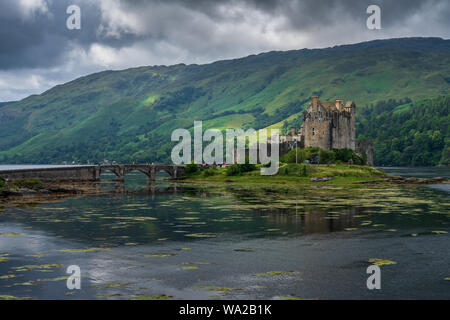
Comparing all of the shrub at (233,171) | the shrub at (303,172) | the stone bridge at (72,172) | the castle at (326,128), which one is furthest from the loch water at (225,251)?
the castle at (326,128)

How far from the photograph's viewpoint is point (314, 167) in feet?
440

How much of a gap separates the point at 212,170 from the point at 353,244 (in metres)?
113

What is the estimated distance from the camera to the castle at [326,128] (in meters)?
149

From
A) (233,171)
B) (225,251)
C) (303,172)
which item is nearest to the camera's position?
(225,251)

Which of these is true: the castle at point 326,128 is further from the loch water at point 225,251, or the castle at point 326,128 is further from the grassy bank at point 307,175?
the loch water at point 225,251

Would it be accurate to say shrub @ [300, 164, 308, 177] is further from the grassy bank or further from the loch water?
the loch water

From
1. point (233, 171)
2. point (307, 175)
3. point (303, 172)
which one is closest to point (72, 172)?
point (233, 171)

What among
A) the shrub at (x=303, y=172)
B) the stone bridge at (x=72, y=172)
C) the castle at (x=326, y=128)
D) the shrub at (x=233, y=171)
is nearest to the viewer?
the stone bridge at (x=72, y=172)

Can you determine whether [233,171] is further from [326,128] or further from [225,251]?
[225,251]

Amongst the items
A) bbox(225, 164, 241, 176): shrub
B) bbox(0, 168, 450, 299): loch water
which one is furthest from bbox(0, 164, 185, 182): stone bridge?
bbox(0, 168, 450, 299): loch water

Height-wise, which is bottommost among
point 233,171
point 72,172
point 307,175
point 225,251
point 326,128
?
point 225,251

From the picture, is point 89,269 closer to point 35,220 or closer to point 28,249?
point 28,249

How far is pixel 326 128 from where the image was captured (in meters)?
149

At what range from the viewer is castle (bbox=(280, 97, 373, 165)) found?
149 m
